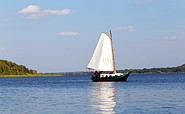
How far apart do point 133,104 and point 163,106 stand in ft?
13.4

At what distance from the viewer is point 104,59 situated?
426 feet

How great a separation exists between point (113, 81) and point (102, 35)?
13263 millimetres

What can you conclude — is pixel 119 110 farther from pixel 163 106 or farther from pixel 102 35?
pixel 102 35

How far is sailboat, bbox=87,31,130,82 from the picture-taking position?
130 m

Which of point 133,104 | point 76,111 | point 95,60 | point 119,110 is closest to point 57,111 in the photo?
point 76,111

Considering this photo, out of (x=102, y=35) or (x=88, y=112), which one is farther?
(x=102, y=35)

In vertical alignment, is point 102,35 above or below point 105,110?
above

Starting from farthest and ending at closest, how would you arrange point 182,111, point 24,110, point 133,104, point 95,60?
1. point 95,60
2. point 133,104
3. point 24,110
4. point 182,111

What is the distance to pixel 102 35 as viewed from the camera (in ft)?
435

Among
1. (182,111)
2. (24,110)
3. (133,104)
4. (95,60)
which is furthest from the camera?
(95,60)

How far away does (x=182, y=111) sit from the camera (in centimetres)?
4481

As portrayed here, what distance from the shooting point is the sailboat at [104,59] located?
427ft

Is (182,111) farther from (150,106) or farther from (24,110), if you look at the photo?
(24,110)

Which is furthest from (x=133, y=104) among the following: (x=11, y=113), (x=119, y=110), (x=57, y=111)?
(x=11, y=113)
